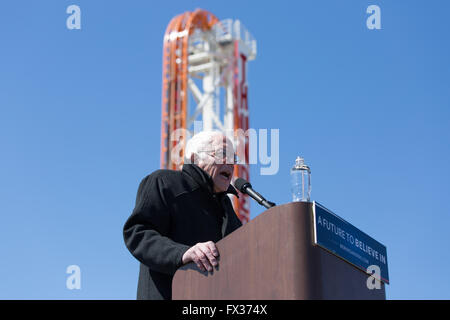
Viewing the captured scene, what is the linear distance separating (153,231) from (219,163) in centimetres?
47

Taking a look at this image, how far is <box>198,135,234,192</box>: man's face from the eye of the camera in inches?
119

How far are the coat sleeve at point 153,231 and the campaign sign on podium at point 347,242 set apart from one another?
54 centimetres

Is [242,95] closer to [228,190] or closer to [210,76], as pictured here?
[210,76]

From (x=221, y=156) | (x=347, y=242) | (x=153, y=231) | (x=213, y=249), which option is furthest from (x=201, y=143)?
(x=347, y=242)

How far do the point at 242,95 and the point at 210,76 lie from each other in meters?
1.25

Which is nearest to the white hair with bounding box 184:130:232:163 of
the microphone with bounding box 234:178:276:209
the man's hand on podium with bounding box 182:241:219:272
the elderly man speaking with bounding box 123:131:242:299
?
the elderly man speaking with bounding box 123:131:242:299

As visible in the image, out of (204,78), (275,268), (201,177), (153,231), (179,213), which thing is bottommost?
(275,268)

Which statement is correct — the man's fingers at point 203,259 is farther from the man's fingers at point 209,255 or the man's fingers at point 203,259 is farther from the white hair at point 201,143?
the white hair at point 201,143

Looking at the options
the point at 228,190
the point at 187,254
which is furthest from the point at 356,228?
the point at 228,190

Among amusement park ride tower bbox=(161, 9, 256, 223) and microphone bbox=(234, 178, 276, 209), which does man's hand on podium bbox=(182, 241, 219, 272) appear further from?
amusement park ride tower bbox=(161, 9, 256, 223)

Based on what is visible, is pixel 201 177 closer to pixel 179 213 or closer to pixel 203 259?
pixel 179 213

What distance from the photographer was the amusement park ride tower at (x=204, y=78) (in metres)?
20.6

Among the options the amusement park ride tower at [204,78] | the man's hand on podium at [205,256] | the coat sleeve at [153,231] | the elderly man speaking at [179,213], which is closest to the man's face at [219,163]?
the elderly man speaking at [179,213]

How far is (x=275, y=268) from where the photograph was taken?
2.15m
